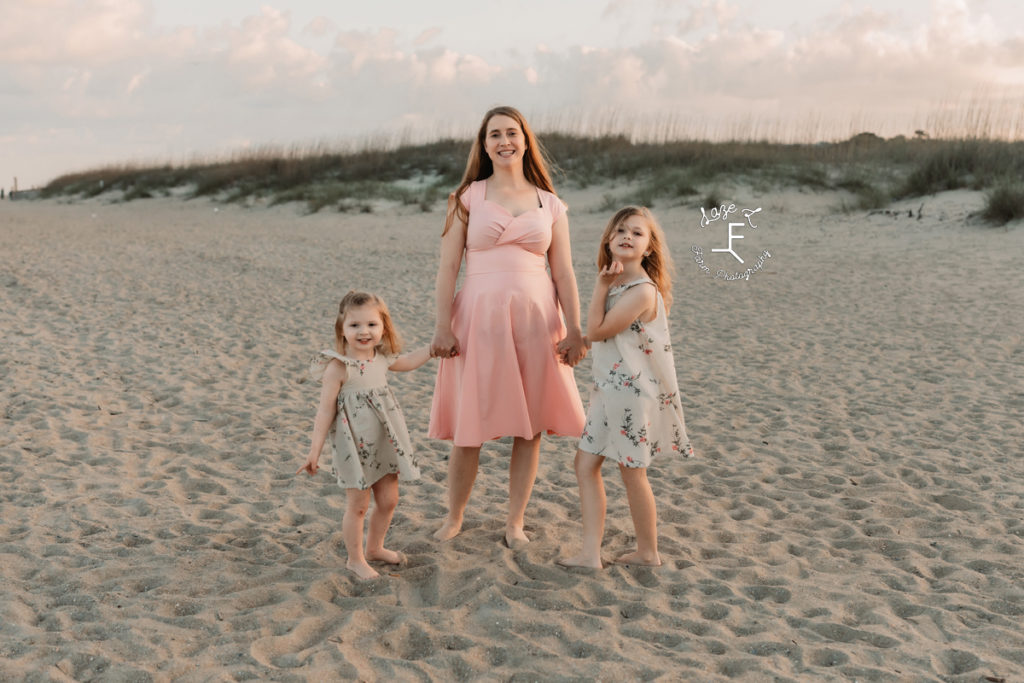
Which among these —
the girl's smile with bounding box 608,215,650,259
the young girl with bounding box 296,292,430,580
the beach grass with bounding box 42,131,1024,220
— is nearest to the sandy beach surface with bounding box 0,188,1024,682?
the young girl with bounding box 296,292,430,580

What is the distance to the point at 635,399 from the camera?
359 cm

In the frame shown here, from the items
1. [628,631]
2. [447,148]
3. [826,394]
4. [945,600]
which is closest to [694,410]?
[826,394]

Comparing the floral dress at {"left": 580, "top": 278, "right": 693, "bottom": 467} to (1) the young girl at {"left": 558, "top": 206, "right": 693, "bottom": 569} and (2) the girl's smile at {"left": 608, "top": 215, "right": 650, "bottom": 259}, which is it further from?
(2) the girl's smile at {"left": 608, "top": 215, "right": 650, "bottom": 259}

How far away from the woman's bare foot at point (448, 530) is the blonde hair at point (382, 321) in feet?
3.32

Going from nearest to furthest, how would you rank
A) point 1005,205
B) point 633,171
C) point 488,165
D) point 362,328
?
point 362,328 < point 488,165 < point 1005,205 < point 633,171

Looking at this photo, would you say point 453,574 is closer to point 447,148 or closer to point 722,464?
point 722,464

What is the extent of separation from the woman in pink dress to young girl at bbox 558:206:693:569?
5.4 inches

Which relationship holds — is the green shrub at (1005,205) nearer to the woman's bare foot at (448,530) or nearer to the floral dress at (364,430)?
the woman's bare foot at (448,530)

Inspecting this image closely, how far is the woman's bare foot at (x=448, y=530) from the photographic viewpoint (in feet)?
13.9

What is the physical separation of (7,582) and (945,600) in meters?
3.86

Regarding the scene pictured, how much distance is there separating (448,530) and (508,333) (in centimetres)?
110

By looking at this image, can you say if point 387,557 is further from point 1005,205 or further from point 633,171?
point 633,171

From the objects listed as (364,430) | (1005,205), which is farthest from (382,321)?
(1005,205)
